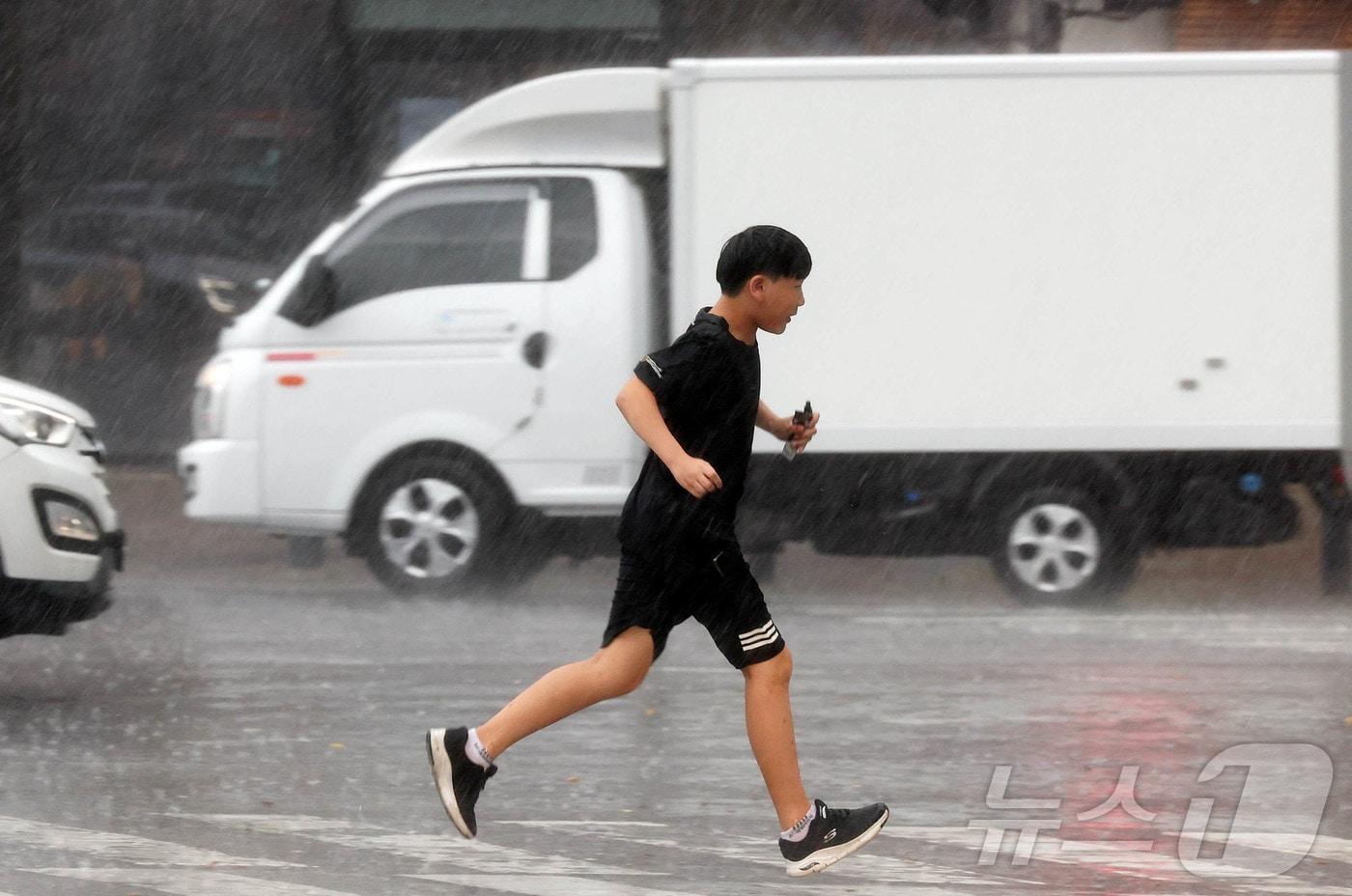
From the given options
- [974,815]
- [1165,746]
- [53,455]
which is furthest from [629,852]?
[53,455]

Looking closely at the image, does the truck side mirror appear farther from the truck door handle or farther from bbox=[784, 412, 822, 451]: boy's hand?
bbox=[784, 412, 822, 451]: boy's hand

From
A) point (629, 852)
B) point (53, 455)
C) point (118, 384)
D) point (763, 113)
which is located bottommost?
point (118, 384)

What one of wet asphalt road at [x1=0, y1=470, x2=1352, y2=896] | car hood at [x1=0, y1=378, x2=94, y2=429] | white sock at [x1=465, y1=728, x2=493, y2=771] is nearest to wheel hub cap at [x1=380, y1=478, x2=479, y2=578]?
A: wet asphalt road at [x1=0, y1=470, x2=1352, y2=896]

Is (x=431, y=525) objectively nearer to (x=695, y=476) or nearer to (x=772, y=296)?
(x=772, y=296)

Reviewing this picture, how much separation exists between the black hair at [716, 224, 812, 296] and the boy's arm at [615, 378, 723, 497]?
0.36m

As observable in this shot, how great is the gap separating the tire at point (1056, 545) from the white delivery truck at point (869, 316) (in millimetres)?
15

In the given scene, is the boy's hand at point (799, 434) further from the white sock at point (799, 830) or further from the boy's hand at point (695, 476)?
the white sock at point (799, 830)

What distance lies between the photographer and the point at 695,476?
5254 mm

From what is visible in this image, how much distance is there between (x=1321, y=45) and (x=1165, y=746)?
9987 mm

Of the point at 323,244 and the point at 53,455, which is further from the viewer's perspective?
the point at 323,244

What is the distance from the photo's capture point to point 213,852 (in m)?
5.93

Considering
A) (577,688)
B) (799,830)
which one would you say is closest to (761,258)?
(577,688)

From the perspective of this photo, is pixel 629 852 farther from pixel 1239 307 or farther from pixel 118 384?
pixel 118 384

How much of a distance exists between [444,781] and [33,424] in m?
3.34
